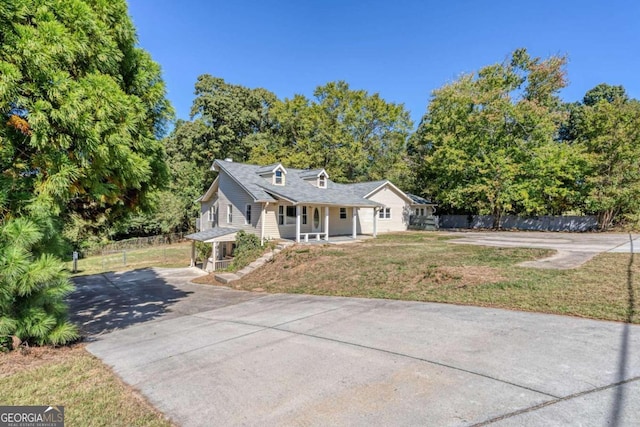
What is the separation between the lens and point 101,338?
7105mm

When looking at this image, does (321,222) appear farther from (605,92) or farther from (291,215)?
(605,92)

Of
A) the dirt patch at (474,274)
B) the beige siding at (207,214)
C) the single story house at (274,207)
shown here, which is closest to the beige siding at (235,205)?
the single story house at (274,207)

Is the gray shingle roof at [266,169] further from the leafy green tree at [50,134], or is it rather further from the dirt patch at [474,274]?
the leafy green tree at [50,134]

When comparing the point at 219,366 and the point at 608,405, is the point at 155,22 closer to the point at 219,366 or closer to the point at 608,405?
the point at 219,366

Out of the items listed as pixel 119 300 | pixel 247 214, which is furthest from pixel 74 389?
pixel 247 214

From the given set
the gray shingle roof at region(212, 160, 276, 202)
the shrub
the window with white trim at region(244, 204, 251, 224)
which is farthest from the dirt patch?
the window with white trim at region(244, 204, 251, 224)

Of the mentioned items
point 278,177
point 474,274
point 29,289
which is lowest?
point 474,274

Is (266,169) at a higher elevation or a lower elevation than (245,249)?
higher

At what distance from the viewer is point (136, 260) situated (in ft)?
88.0

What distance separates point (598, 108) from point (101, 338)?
34901 mm

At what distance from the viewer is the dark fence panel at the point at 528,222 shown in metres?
28.2

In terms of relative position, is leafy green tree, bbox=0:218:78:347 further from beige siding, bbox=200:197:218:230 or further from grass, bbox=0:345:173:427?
beige siding, bbox=200:197:218:230

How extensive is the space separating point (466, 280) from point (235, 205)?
16.1 m

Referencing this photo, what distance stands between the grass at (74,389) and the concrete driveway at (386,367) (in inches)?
8.7
